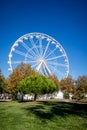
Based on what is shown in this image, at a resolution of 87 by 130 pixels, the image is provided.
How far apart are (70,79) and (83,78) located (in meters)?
6.13

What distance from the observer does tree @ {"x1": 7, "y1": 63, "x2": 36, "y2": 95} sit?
172 feet

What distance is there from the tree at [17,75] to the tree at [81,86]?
17705 mm

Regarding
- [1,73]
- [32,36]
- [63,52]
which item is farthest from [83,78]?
[1,73]

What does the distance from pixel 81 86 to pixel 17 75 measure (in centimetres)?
2230

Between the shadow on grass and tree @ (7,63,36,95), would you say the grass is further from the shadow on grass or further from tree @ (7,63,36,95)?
tree @ (7,63,36,95)

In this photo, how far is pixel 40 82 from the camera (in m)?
50.7

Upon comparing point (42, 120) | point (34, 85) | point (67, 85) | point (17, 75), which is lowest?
point (42, 120)

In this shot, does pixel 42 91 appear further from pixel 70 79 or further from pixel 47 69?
pixel 70 79

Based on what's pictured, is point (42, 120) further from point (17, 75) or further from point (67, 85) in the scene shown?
point (67, 85)

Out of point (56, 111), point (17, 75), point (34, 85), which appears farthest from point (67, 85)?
point (56, 111)

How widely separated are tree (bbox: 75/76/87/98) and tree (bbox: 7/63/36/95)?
17.7 metres

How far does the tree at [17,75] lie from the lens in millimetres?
52562

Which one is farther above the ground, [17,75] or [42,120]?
[17,75]

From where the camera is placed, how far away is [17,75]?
5394 cm
